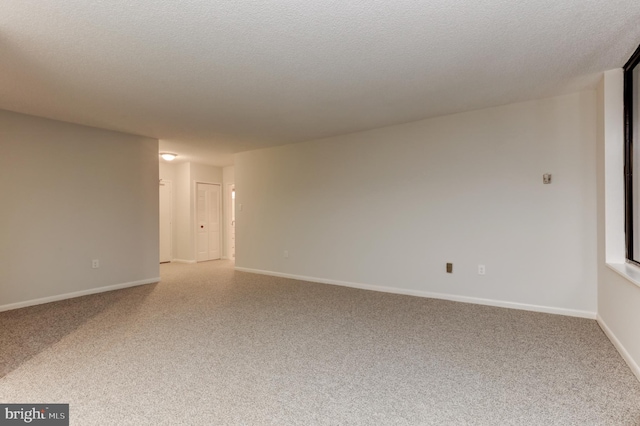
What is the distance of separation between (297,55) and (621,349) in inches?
137

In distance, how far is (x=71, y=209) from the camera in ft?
15.1

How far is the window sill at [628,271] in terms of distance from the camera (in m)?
2.33

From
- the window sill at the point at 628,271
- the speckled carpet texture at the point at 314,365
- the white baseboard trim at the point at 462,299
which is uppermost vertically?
the window sill at the point at 628,271

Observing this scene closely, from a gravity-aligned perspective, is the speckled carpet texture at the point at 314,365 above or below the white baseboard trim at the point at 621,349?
below

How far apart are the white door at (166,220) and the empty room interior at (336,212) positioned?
7.19ft

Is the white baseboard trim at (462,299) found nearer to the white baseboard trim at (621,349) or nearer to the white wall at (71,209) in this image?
the white baseboard trim at (621,349)

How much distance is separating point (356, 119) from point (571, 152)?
2.50 meters

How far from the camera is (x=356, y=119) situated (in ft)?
14.6

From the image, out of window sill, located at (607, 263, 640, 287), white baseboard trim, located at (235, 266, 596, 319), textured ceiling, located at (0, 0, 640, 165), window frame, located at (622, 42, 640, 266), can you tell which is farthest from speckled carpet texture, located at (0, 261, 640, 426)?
textured ceiling, located at (0, 0, 640, 165)

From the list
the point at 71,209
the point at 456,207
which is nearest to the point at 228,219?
the point at 71,209

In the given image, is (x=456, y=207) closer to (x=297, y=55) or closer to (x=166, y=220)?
(x=297, y=55)

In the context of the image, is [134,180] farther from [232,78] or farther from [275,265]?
[232,78]

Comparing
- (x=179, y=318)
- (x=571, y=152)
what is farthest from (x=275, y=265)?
(x=571, y=152)

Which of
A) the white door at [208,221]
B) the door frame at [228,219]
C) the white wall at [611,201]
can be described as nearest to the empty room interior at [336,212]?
the white wall at [611,201]
